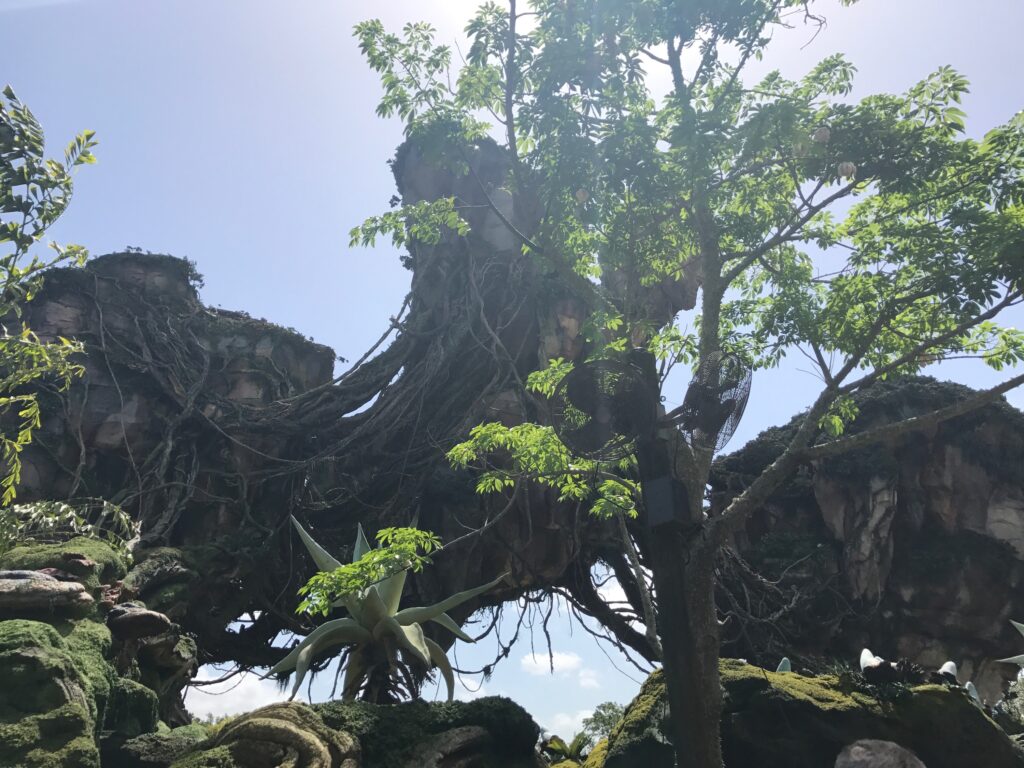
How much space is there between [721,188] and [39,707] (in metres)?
7.33

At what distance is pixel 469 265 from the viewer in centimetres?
2111

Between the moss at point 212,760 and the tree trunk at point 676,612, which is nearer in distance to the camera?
the tree trunk at point 676,612

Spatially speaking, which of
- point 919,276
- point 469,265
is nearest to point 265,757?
point 919,276

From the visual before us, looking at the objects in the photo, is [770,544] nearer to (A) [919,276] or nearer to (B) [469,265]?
(B) [469,265]

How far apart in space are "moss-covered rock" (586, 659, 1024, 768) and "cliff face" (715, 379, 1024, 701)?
1125 centimetres

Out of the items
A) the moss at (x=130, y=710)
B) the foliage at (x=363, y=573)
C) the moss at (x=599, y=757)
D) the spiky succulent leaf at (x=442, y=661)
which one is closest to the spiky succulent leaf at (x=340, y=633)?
Result: the spiky succulent leaf at (x=442, y=661)

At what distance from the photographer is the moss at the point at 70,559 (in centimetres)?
841

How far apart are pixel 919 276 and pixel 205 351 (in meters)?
15.8

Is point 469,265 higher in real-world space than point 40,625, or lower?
higher

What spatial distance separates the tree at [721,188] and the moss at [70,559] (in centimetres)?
388

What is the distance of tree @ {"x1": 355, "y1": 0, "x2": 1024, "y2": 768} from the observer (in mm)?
7867

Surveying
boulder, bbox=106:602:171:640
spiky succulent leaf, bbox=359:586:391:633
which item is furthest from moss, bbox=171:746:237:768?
spiky succulent leaf, bbox=359:586:391:633

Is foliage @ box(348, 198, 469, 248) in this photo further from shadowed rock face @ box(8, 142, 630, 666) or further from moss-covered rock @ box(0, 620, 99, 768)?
shadowed rock face @ box(8, 142, 630, 666)

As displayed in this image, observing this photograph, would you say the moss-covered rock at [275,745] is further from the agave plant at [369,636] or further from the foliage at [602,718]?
the foliage at [602,718]
